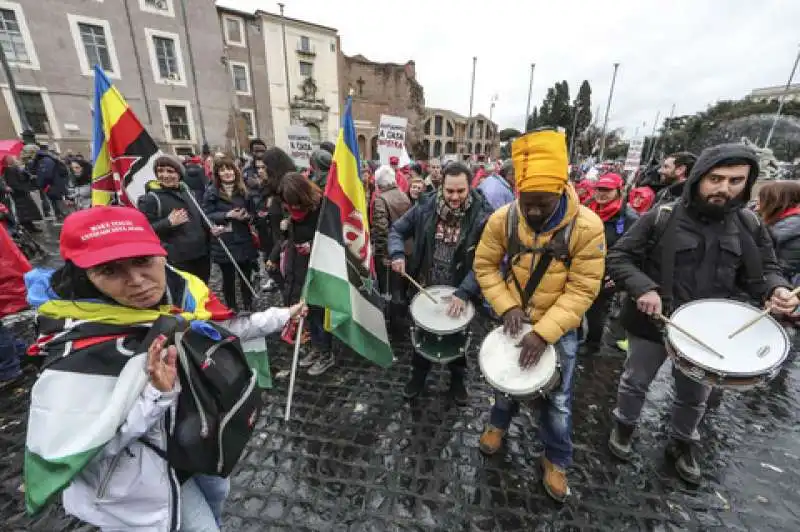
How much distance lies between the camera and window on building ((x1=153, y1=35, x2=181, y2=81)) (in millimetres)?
22702

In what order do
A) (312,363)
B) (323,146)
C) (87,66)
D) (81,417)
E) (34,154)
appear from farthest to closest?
(87,66)
(34,154)
(323,146)
(312,363)
(81,417)

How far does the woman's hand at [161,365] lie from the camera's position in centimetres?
123

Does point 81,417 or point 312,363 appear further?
point 312,363

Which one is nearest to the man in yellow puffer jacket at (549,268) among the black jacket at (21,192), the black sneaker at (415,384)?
the black sneaker at (415,384)

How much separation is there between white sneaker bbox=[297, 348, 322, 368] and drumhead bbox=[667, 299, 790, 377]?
11.2 ft

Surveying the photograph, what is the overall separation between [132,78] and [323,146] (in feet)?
81.3

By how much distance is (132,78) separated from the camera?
71.8 ft

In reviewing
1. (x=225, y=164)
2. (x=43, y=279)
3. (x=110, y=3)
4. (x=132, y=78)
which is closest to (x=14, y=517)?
(x=43, y=279)

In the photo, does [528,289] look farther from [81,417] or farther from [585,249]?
[81,417]

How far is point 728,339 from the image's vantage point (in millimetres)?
2221

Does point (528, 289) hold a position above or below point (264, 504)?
above

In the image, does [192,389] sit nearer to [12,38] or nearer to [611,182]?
[611,182]

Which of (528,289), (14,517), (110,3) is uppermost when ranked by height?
(110,3)

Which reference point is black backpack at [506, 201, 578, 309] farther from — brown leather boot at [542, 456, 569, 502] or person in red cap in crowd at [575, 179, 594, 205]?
person in red cap in crowd at [575, 179, 594, 205]
